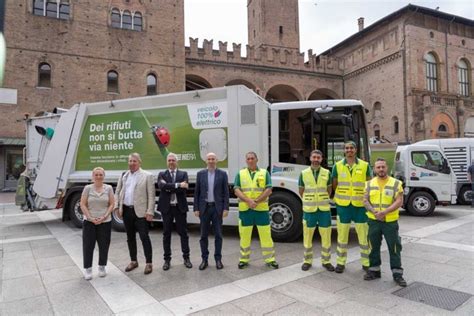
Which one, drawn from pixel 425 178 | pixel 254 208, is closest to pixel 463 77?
pixel 425 178

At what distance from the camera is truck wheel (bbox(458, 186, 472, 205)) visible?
1340 centimetres

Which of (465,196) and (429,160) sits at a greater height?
(429,160)

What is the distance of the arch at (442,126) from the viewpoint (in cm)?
2705

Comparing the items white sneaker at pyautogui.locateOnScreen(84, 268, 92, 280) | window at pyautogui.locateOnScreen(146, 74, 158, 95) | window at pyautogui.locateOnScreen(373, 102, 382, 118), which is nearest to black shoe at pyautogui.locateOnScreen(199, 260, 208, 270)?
white sneaker at pyautogui.locateOnScreen(84, 268, 92, 280)

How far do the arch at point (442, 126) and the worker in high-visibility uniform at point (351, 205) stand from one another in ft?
86.2

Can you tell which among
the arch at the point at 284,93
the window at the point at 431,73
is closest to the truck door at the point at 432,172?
the window at the point at 431,73

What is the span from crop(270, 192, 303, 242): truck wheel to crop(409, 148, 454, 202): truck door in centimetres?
654

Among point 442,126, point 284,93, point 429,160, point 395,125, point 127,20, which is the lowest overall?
point 429,160

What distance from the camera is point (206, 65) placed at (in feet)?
94.9

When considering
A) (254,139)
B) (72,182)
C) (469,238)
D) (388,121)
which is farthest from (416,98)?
(72,182)

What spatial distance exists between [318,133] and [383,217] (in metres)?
2.50

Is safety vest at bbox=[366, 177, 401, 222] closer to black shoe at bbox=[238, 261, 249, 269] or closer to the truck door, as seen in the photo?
black shoe at bbox=[238, 261, 249, 269]

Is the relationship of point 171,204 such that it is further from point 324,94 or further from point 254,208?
point 324,94

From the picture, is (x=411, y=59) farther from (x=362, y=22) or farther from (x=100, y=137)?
(x=100, y=137)
